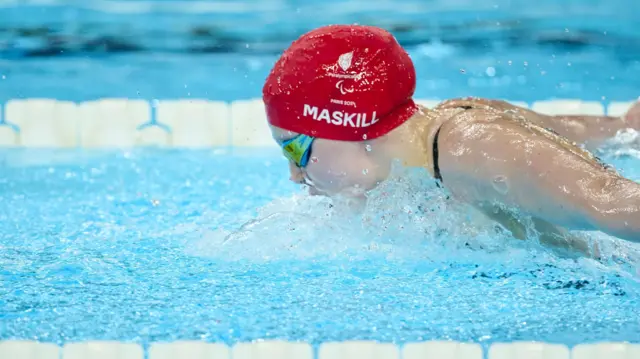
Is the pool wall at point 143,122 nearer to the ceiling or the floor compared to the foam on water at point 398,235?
nearer to the ceiling

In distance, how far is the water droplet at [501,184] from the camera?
1842mm

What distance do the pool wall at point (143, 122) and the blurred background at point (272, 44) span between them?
49 cm

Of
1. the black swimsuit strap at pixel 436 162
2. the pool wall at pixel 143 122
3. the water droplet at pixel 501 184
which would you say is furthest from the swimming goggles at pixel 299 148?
the pool wall at pixel 143 122

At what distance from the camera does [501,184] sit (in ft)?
6.08

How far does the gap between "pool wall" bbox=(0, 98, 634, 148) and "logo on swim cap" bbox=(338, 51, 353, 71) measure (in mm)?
2315

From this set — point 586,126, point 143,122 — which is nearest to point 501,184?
point 586,126

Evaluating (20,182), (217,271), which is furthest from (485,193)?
(20,182)

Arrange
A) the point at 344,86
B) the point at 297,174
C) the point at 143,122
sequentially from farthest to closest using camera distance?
the point at 143,122 → the point at 297,174 → the point at 344,86

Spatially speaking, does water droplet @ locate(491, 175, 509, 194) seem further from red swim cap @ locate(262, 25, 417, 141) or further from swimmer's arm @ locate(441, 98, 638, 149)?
swimmer's arm @ locate(441, 98, 638, 149)

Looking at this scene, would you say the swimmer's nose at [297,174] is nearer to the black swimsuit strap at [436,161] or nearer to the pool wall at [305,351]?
the black swimsuit strap at [436,161]

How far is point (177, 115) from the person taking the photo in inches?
177

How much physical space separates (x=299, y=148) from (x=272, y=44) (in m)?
3.70

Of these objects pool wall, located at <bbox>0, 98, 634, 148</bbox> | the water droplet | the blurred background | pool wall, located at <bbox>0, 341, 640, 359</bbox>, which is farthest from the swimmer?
the blurred background

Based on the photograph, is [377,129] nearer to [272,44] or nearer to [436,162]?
[436,162]
